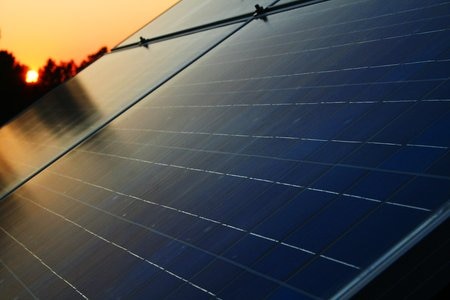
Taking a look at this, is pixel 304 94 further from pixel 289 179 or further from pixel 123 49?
pixel 123 49

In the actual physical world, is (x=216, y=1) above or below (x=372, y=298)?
above

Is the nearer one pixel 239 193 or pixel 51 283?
pixel 239 193

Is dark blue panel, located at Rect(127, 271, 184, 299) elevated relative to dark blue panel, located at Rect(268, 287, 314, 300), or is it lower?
elevated

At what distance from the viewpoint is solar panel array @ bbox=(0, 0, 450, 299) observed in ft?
14.1

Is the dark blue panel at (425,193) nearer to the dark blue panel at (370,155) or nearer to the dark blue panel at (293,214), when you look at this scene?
the dark blue panel at (370,155)

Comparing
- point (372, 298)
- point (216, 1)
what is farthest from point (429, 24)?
point (216, 1)

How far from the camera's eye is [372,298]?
3662 mm

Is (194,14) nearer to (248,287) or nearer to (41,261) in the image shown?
(41,261)

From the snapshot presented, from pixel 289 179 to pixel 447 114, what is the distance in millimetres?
1470

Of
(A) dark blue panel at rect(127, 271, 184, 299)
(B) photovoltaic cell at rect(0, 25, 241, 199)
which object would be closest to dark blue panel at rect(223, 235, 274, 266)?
(A) dark blue panel at rect(127, 271, 184, 299)

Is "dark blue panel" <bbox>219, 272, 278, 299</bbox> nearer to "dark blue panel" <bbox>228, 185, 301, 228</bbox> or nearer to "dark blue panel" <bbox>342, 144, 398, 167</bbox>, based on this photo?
"dark blue panel" <bbox>228, 185, 301, 228</bbox>

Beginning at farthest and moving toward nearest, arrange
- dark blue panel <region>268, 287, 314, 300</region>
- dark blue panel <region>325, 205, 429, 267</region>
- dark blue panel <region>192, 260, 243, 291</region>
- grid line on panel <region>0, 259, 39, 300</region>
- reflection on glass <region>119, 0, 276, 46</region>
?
reflection on glass <region>119, 0, 276, 46</region> < grid line on panel <region>0, 259, 39, 300</region> < dark blue panel <region>192, 260, 243, 291</region> < dark blue panel <region>268, 287, 314, 300</region> < dark blue panel <region>325, 205, 429, 267</region>

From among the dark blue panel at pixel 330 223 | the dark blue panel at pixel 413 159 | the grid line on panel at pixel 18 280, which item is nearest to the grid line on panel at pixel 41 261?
the grid line on panel at pixel 18 280

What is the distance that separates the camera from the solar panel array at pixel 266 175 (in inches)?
169
